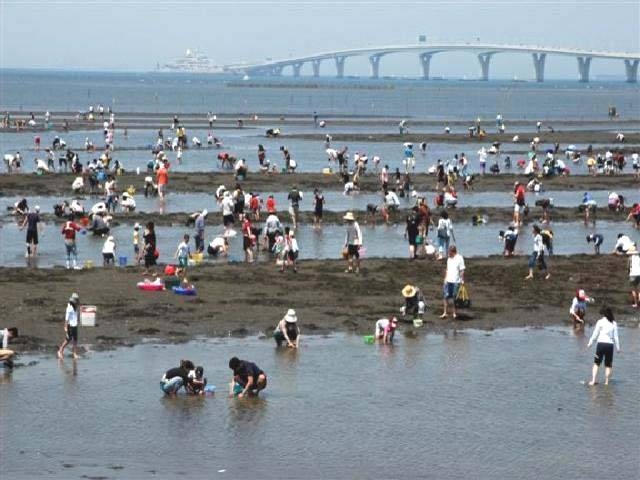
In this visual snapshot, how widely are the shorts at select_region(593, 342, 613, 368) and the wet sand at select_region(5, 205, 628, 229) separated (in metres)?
21.0

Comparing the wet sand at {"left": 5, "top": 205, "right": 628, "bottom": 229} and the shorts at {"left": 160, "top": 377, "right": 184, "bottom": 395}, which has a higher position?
the wet sand at {"left": 5, "top": 205, "right": 628, "bottom": 229}

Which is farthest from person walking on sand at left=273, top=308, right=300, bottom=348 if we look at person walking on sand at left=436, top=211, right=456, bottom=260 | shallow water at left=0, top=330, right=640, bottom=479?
person walking on sand at left=436, top=211, right=456, bottom=260

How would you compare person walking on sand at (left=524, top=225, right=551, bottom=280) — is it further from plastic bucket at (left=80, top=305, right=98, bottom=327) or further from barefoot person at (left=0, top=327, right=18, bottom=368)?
barefoot person at (left=0, top=327, right=18, bottom=368)

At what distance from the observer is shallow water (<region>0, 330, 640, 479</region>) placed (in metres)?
16.8

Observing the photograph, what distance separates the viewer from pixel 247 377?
20.1 meters

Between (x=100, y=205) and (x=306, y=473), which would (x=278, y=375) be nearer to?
(x=306, y=473)

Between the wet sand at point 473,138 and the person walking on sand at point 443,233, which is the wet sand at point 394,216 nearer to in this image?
the person walking on sand at point 443,233

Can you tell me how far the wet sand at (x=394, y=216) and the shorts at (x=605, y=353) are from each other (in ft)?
68.8

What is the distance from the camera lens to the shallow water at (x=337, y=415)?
16766 mm

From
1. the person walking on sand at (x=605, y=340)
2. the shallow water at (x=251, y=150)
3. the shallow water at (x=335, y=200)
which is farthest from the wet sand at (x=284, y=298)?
the shallow water at (x=251, y=150)

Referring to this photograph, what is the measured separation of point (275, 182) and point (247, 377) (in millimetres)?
36249

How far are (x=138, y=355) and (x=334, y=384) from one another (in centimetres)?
373

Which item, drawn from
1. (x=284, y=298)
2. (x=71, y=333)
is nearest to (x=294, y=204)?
(x=284, y=298)

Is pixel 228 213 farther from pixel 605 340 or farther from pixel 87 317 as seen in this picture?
pixel 605 340
